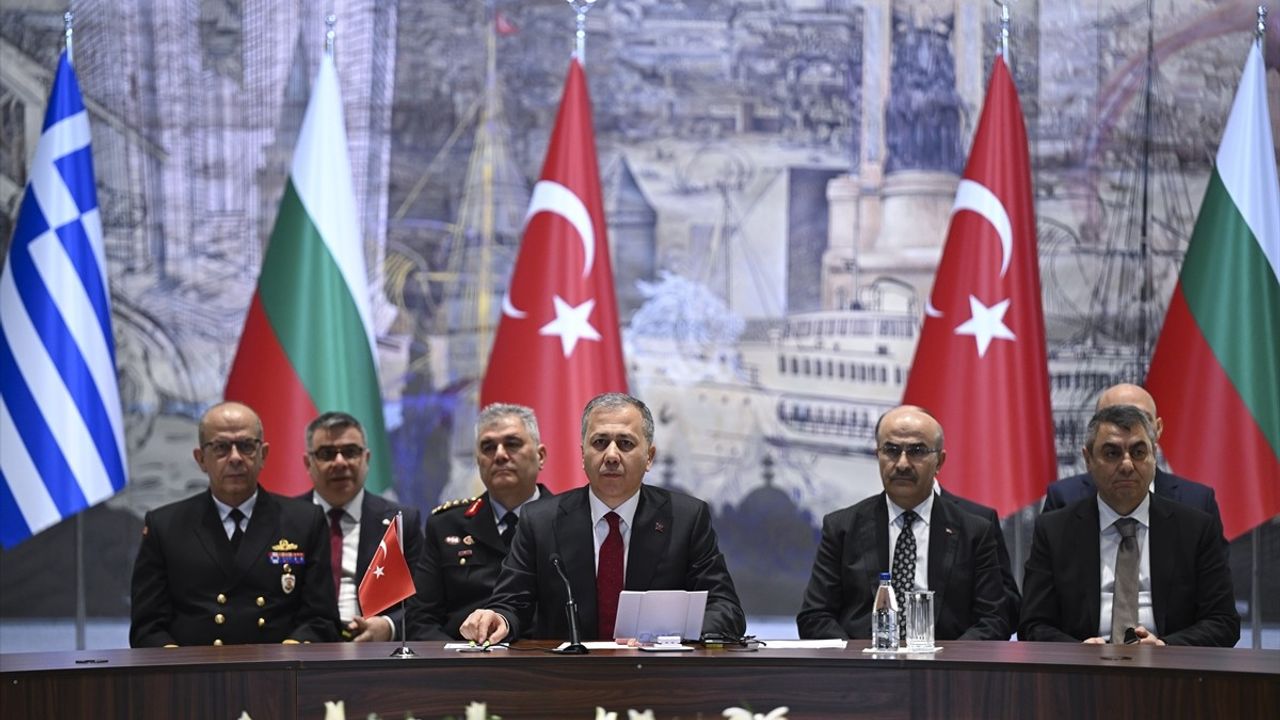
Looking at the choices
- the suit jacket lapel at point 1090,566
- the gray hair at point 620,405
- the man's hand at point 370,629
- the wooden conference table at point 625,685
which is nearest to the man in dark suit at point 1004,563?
the suit jacket lapel at point 1090,566

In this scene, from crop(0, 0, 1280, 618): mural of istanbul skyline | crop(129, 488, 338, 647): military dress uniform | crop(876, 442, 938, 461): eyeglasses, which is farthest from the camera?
crop(0, 0, 1280, 618): mural of istanbul skyline

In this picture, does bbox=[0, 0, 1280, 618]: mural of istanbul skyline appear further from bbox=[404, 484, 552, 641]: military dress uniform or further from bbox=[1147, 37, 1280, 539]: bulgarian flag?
bbox=[404, 484, 552, 641]: military dress uniform

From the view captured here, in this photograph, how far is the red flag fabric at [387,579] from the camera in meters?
4.27

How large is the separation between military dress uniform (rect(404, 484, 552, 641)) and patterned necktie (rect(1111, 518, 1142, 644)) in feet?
6.48

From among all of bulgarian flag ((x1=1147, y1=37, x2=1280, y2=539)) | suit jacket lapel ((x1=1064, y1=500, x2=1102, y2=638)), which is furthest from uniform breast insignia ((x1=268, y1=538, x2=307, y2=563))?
bulgarian flag ((x1=1147, y1=37, x2=1280, y2=539))

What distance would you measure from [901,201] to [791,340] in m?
0.85

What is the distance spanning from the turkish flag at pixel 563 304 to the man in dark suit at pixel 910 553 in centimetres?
170

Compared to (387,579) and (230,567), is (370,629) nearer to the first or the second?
(230,567)

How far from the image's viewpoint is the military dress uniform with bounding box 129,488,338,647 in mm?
5035

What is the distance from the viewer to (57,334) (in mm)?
6559

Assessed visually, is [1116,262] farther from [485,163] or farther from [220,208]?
[220,208]

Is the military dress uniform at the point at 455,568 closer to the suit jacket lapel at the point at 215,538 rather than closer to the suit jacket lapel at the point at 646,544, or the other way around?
the suit jacket lapel at the point at 215,538

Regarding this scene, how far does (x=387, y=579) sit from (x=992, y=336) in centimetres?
337

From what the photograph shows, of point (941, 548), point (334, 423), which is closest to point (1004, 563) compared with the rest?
point (941, 548)
